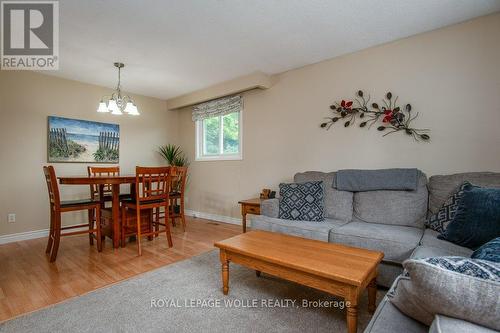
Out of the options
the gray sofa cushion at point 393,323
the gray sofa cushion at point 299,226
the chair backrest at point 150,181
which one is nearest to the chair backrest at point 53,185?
the chair backrest at point 150,181

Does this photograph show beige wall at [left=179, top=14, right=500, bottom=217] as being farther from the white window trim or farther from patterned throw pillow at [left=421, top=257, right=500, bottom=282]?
patterned throw pillow at [left=421, top=257, right=500, bottom=282]

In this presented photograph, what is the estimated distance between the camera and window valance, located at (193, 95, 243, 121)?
4109 millimetres

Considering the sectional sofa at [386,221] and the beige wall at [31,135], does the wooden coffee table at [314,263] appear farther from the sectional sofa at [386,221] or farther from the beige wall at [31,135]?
the beige wall at [31,135]

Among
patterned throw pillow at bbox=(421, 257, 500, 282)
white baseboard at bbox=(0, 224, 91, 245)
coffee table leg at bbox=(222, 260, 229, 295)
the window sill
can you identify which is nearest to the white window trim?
the window sill

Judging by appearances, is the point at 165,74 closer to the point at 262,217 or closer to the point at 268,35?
the point at 268,35

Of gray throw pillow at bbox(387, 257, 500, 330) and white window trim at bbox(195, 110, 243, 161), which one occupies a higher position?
white window trim at bbox(195, 110, 243, 161)

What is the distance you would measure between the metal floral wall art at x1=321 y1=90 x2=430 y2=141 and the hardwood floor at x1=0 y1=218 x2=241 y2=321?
2199mm

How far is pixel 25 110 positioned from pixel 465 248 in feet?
→ 16.4

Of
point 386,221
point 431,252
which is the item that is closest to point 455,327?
point 431,252

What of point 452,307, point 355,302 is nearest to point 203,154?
point 355,302

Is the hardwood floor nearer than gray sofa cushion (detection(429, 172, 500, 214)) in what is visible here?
Yes

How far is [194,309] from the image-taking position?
5.70 feet

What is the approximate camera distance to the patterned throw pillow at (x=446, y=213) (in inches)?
76.0

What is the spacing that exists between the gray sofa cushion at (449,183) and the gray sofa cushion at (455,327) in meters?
1.93
